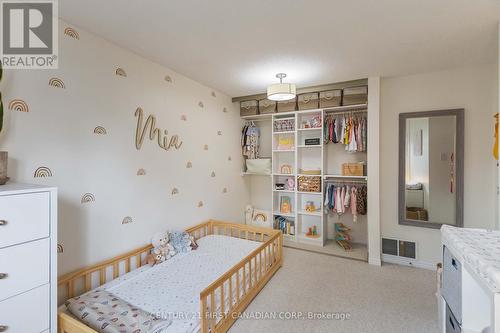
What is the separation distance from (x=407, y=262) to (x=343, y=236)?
85 centimetres

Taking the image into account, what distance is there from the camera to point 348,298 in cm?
224

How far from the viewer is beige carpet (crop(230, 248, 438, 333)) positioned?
1867 millimetres

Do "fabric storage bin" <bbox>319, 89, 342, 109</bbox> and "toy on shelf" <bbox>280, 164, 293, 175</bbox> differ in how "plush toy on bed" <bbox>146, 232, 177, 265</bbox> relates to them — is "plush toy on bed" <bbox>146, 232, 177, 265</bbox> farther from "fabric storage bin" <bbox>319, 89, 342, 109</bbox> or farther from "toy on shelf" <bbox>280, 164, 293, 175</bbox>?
"fabric storage bin" <bbox>319, 89, 342, 109</bbox>

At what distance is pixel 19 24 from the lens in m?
1.53

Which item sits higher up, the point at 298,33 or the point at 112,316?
the point at 298,33

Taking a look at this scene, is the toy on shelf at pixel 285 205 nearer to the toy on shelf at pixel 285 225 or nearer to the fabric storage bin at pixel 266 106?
the toy on shelf at pixel 285 225

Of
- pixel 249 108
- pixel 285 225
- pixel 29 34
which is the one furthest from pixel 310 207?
pixel 29 34

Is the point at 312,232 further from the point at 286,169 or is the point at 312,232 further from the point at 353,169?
the point at 353,169

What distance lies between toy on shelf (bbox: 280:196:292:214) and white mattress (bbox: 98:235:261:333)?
1.37 meters

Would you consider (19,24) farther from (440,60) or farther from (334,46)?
(440,60)

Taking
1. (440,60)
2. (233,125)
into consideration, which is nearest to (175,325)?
(233,125)

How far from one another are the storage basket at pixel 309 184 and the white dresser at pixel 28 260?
10.4 ft

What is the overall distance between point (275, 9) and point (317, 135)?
2.49 m

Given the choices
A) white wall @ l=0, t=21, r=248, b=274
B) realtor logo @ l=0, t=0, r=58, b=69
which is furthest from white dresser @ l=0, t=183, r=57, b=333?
realtor logo @ l=0, t=0, r=58, b=69
